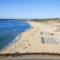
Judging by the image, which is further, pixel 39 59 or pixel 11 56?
pixel 11 56

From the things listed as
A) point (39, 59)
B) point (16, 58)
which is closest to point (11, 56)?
point (16, 58)

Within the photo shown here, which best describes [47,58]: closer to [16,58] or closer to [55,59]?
[55,59]

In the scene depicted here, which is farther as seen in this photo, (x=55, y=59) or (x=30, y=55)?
(x=30, y=55)

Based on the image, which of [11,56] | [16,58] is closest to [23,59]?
[16,58]

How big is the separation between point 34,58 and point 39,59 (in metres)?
0.73

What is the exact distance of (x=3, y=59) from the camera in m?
23.3

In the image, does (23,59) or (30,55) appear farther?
(30,55)

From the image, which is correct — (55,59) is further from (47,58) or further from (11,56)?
(11,56)

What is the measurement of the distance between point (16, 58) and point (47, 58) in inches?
131

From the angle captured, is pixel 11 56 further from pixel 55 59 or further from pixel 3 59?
pixel 55 59

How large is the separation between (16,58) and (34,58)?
1.95 meters

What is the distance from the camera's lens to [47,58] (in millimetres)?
23594

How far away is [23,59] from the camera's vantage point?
75.3ft

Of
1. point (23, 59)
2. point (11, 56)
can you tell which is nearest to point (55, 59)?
point (23, 59)
